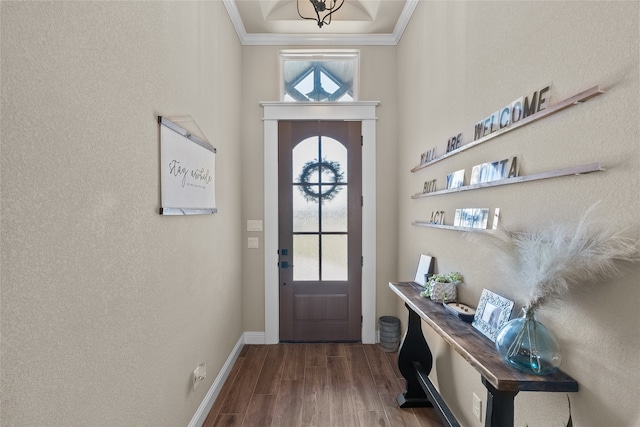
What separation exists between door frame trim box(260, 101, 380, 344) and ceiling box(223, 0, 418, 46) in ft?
2.16

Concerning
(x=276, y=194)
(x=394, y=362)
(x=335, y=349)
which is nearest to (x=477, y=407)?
(x=394, y=362)

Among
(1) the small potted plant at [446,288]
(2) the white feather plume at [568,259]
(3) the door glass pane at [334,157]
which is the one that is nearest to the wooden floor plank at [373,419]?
(1) the small potted plant at [446,288]

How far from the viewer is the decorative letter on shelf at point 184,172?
1.43 m

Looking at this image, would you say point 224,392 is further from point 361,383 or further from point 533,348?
point 533,348

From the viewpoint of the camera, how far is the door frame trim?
3.05 m

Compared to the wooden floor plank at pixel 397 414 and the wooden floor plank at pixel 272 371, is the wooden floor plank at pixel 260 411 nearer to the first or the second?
the wooden floor plank at pixel 272 371

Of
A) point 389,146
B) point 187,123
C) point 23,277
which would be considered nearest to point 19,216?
point 23,277

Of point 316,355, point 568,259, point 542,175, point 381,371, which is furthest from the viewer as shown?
point 316,355

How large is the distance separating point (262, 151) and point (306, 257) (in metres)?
1.20

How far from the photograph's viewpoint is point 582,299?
95 centimetres

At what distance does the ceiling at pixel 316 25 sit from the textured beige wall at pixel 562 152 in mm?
962

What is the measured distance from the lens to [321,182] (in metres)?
3.07

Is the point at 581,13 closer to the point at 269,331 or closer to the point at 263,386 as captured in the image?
the point at 263,386

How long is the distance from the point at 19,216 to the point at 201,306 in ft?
4.39
